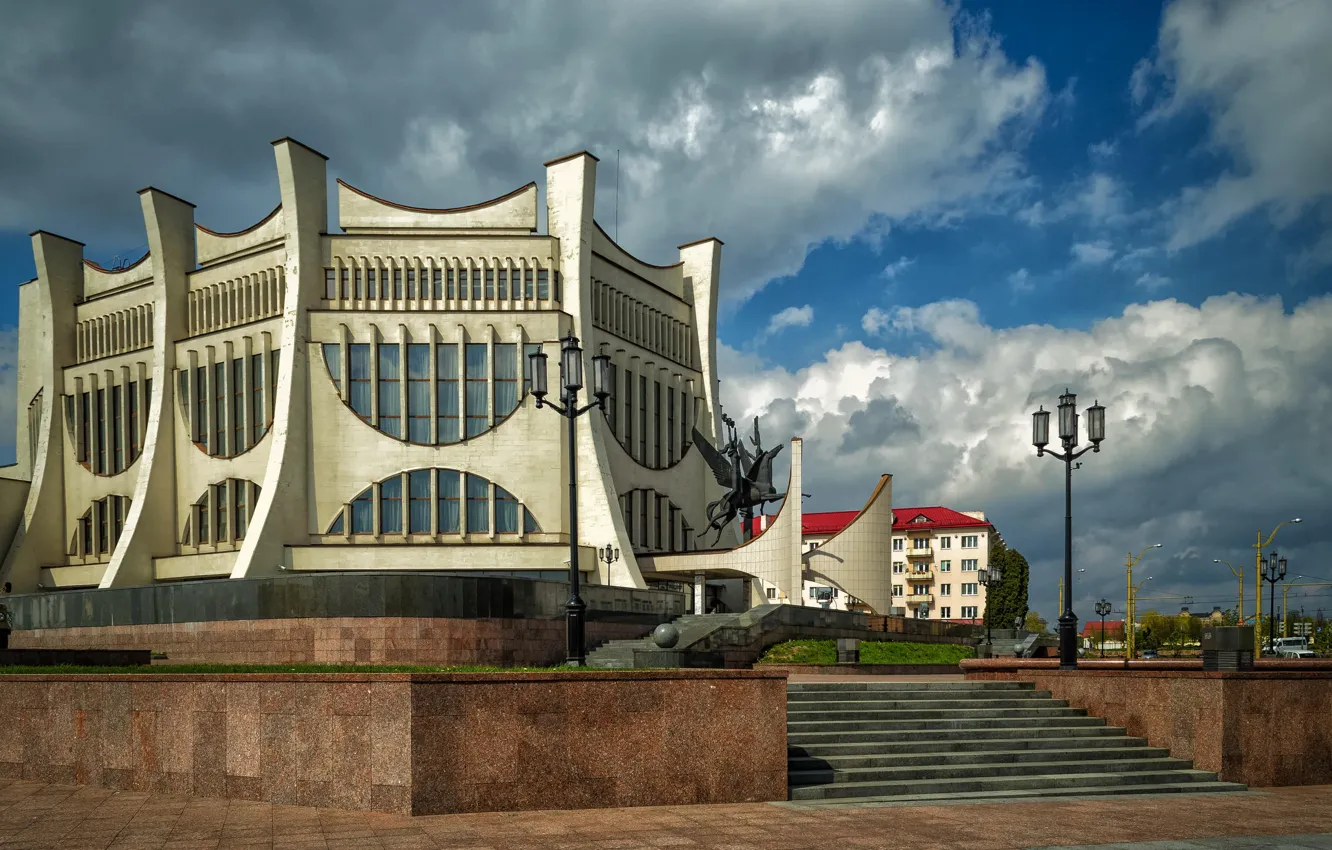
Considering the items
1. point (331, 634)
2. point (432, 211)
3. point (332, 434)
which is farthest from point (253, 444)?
point (331, 634)

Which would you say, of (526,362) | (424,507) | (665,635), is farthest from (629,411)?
(665,635)

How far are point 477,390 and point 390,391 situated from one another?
3116mm

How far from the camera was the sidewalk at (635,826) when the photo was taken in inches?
389

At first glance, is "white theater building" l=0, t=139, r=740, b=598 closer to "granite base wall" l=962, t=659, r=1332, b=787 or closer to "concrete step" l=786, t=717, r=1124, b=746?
"concrete step" l=786, t=717, r=1124, b=746

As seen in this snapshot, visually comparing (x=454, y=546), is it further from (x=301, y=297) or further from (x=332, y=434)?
(x=301, y=297)

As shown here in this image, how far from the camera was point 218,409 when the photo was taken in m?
43.9

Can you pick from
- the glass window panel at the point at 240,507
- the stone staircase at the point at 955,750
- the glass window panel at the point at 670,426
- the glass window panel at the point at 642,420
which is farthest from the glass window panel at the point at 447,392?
the stone staircase at the point at 955,750

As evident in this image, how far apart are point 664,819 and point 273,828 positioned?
12.0 feet

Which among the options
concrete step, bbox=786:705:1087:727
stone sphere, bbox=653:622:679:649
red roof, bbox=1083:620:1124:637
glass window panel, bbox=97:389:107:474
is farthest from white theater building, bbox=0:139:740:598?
red roof, bbox=1083:620:1124:637

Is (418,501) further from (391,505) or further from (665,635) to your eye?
(665,635)

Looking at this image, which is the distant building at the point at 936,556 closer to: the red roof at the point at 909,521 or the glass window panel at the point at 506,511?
the red roof at the point at 909,521

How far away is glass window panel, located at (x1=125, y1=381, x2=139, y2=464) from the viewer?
46906 millimetres

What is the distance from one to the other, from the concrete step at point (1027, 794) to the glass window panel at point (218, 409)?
36396 mm

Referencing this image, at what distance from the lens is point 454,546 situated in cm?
4053
